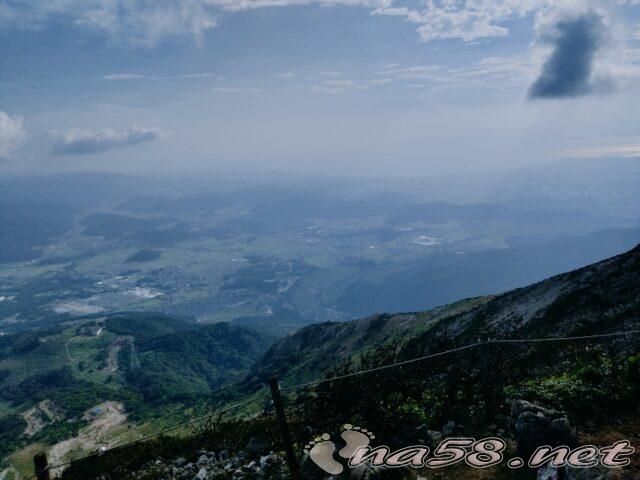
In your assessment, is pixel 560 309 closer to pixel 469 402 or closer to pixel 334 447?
pixel 469 402

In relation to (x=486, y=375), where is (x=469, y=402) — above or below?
below

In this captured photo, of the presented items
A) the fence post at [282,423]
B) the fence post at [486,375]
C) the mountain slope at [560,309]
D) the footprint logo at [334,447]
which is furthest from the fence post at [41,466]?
the mountain slope at [560,309]

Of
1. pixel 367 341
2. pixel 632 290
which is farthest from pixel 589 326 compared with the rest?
pixel 367 341

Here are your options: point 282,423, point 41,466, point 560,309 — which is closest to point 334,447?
point 282,423

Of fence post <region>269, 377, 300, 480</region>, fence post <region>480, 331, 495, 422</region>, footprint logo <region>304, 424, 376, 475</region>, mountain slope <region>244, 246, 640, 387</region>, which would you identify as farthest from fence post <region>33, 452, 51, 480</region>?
mountain slope <region>244, 246, 640, 387</region>

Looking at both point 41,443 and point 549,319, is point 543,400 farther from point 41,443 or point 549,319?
point 41,443

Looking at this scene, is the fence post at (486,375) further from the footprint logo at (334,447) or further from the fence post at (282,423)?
the fence post at (282,423)
